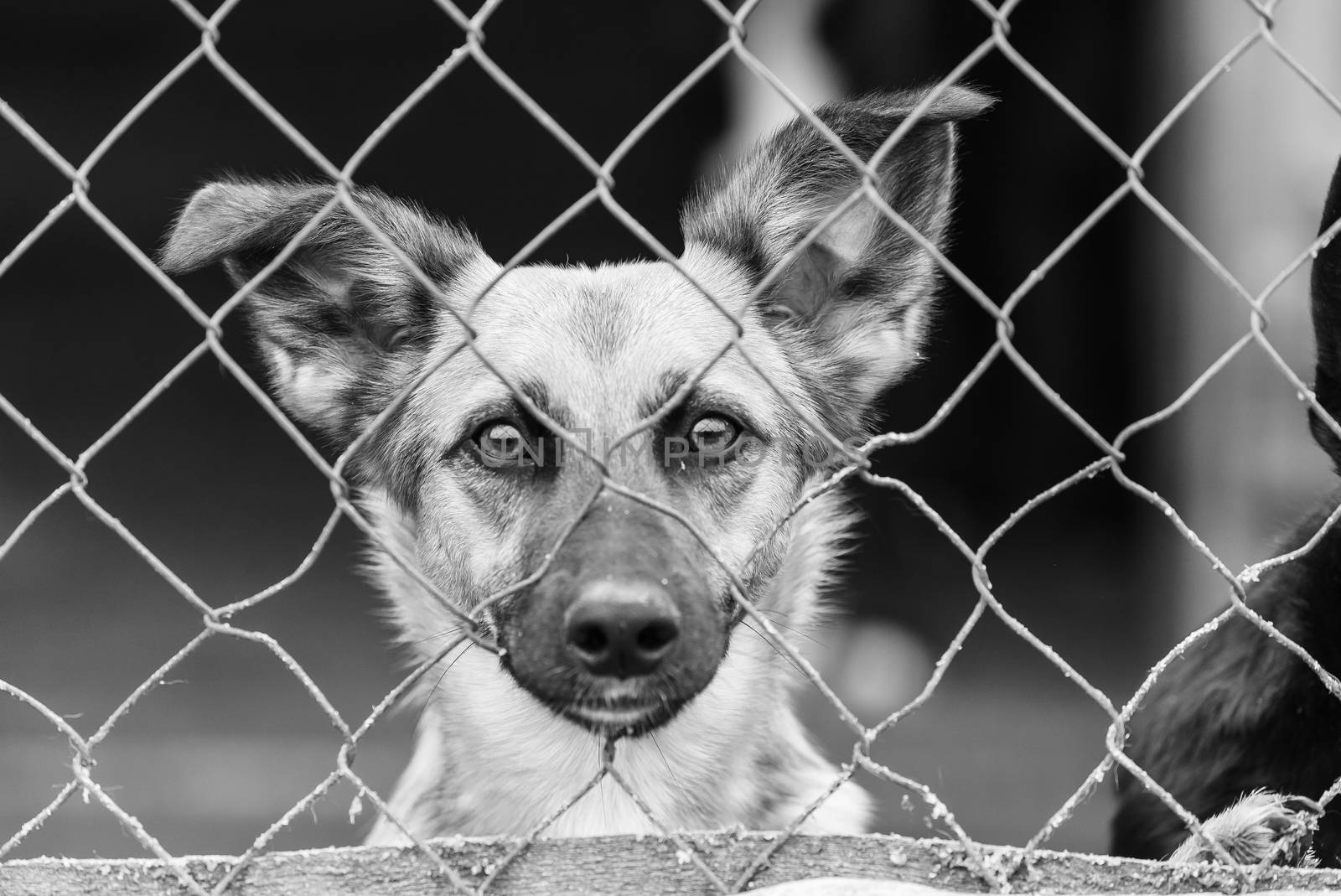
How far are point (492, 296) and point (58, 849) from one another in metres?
3.51

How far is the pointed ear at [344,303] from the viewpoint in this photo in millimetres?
2922

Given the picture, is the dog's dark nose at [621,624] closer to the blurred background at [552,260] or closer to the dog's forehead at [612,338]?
the dog's forehead at [612,338]

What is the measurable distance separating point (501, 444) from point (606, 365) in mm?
306

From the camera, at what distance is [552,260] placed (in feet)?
25.4

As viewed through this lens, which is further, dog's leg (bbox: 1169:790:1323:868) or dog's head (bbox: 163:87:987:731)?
dog's head (bbox: 163:87:987:731)

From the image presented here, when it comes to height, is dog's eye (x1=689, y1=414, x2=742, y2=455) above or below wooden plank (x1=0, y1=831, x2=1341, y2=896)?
above

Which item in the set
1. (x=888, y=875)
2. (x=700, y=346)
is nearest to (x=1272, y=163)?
(x=700, y=346)

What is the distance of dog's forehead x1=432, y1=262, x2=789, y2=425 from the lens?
2963 millimetres

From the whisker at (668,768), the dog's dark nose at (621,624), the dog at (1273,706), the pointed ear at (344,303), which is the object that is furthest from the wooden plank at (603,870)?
the pointed ear at (344,303)

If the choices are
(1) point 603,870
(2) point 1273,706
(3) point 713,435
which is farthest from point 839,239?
(1) point 603,870

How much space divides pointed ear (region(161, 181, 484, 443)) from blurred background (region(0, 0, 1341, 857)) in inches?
147

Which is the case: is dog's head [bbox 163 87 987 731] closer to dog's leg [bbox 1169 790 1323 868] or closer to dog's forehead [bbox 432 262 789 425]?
dog's forehead [bbox 432 262 789 425]

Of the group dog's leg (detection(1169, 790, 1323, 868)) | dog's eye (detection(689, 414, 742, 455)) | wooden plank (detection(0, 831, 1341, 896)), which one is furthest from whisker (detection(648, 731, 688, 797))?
dog's leg (detection(1169, 790, 1323, 868))

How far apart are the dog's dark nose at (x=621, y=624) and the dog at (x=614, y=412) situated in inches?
12.9
